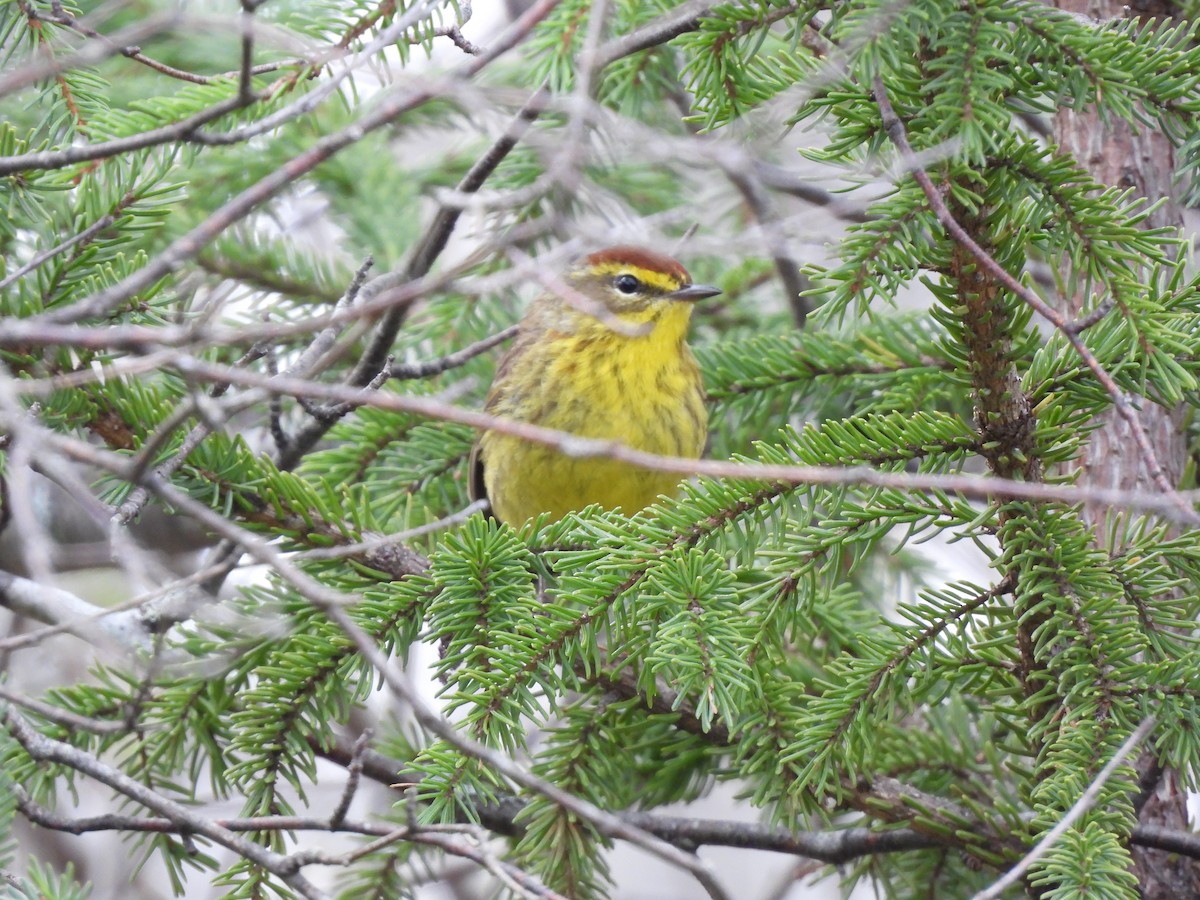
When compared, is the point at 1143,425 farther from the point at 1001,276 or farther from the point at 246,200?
the point at 246,200

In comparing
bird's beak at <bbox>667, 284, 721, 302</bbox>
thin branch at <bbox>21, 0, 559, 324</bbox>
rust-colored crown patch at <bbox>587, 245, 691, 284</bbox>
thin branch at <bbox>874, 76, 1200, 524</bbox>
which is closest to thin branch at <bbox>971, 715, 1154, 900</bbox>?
thin branch at <bbox>874, 76, 1200, 524</bbox>

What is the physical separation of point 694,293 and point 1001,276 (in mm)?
2232

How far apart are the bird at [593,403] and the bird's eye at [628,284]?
3.8 inches

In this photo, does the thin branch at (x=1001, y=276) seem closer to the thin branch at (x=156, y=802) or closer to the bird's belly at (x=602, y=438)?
the thin branch at (x=156, y=802)

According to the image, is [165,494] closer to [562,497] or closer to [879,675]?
[879,675]

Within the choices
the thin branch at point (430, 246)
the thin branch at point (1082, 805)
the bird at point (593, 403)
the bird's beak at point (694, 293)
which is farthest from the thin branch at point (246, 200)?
the bird's beak at point (694, 293)

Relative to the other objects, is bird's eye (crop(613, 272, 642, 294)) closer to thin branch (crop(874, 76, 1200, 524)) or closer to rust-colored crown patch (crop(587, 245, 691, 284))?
rust-colored crown patch (crop(587, 245, 691, 284))

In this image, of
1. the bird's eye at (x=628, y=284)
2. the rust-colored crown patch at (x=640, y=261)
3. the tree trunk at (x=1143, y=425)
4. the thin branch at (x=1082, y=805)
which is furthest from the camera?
the bird's eye at (x=628, y=284)

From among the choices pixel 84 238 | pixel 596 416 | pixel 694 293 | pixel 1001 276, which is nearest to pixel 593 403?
pixel 596 416

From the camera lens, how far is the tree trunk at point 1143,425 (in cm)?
253

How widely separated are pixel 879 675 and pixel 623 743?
0.78 meters

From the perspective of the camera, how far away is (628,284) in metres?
4.39

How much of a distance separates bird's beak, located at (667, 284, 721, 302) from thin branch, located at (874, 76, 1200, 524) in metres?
2.00

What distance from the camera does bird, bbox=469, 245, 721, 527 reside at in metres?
3.69
